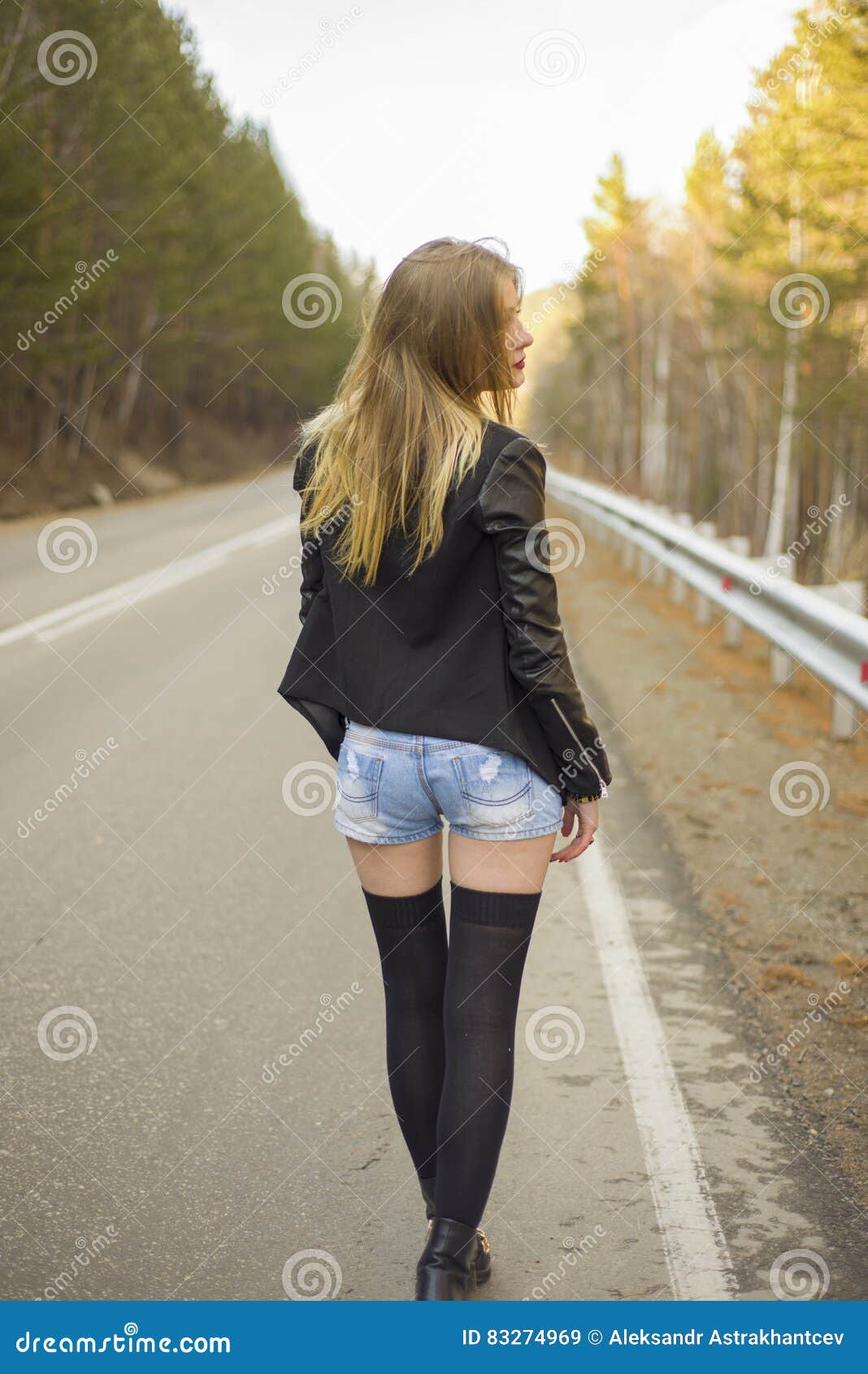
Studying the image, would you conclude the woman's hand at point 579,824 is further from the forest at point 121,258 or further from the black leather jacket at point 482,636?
the forest at point 121,258

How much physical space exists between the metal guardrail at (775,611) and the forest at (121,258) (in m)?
15.0

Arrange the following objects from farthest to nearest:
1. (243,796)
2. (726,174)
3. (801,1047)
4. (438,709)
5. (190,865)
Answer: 1. (726,174)
2. (243,796)
3. (190,865)
4. (801,1047)
5. (438,709)

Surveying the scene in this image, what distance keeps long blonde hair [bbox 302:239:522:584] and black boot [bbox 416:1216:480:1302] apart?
133 cm

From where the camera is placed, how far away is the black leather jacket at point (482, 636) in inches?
92.9

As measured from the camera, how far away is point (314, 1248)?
2928 mm

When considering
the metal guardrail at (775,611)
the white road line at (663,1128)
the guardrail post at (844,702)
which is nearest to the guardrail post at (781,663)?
the metal guardrail at (775,611)

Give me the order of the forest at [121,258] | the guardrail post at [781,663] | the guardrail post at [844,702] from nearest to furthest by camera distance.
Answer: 1. the guardrail post at [844,702]
2. the guardrail post at [781,663]
3. the forest at [121,258]

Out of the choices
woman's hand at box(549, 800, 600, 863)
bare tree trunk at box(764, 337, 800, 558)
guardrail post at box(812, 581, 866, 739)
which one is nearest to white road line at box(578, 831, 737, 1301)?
woman's hand at box(549, 800, 600, 863)

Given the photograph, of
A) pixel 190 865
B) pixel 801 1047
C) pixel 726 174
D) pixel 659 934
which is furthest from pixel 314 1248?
pixel 726 174

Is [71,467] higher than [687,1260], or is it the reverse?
[687,1260]

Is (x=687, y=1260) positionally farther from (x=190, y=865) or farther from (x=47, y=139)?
(x=47, y=139)

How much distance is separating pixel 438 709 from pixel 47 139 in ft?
105

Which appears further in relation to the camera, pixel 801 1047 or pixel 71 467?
pixel 71 467

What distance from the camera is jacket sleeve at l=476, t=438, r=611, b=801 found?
7.68 feet
